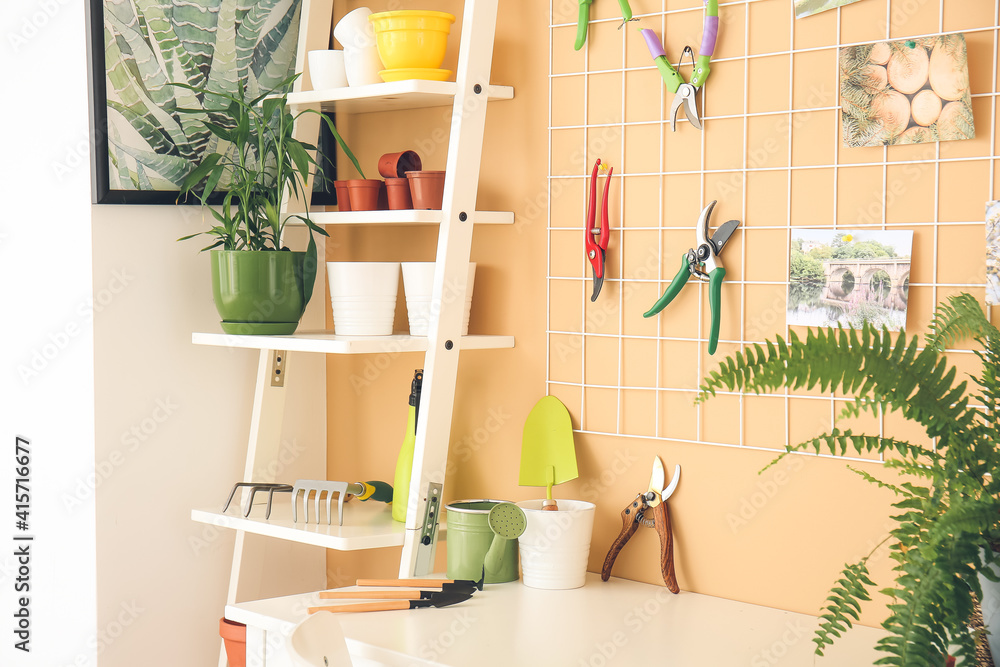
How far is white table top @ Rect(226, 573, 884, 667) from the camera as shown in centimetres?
129

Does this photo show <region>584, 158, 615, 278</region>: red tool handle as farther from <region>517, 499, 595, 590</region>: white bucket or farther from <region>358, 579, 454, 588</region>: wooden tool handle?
<region>358, 579, 454, 588</region>: wooden tool handle

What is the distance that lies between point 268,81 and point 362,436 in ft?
2.46

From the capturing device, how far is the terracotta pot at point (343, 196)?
6.01 ft

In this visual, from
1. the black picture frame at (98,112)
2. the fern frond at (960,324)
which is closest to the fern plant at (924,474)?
the fern frond at (960,324)

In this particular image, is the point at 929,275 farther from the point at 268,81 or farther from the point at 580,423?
the point at 268,81

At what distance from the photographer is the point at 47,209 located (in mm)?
1723

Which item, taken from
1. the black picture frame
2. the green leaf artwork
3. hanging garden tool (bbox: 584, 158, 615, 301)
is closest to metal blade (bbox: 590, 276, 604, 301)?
hanging garden tool (bbox: 584, 158, 615, 301)

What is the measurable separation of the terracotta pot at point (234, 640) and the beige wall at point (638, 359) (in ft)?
1.26

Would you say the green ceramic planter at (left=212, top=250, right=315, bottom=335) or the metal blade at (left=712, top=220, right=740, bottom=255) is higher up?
the metal blade at (left=712, top=220, right=740, bottom=255)

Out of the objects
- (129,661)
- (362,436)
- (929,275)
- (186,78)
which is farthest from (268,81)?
(929,275)

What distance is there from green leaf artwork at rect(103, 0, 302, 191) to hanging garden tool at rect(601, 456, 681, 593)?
98 cm

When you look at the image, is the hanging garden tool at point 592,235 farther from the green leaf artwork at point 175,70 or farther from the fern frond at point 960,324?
the green leaf artwork at point 175,70

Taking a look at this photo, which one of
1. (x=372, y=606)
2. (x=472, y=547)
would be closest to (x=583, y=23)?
(x=472, y=547)

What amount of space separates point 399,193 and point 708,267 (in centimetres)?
59
